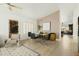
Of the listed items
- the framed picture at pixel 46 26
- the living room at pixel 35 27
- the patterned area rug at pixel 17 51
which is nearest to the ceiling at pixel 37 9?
the living room at pixel 35 27

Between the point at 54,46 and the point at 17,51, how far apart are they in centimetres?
61

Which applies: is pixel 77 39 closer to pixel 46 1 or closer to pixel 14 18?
pixel 46 1

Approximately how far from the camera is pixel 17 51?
7.16ft

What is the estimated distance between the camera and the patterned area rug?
217 centimetres

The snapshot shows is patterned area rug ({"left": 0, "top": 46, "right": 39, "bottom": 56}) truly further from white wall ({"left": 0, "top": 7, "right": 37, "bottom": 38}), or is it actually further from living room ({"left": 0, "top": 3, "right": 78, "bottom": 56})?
white wall ({"left": 0, "top": 7, "right": 37, "bottom": 38})

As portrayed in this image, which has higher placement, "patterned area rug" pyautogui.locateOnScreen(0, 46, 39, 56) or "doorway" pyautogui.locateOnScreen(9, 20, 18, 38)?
"doorway" pyautogui.locateOnScreen(9, 20, 18, 38)

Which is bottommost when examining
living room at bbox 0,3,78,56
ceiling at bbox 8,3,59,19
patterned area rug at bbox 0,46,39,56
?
patterned area rug at bbox 0,46,39,56

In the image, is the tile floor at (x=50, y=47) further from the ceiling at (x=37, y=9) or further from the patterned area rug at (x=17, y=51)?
the ceiling at (x=37, y=9)

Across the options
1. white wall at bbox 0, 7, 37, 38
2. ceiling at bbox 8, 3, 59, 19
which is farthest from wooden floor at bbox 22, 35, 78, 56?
ceiling at bbox 8, 3, 59, 19

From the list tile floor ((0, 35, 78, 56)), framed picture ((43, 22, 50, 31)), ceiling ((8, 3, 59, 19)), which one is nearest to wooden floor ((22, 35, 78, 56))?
tile floor ((0, 35, 78, 56))

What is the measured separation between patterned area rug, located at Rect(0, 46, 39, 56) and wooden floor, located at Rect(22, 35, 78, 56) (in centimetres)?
6

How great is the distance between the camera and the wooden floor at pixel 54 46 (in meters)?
2.13

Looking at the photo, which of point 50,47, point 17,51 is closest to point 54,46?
point 50,47

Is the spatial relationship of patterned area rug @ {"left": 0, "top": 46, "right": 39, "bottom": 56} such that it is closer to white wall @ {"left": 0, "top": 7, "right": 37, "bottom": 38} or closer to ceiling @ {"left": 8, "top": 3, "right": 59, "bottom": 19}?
white wall @ {"left": 0, "top": 7, "right": 37, "bottom": 38}
